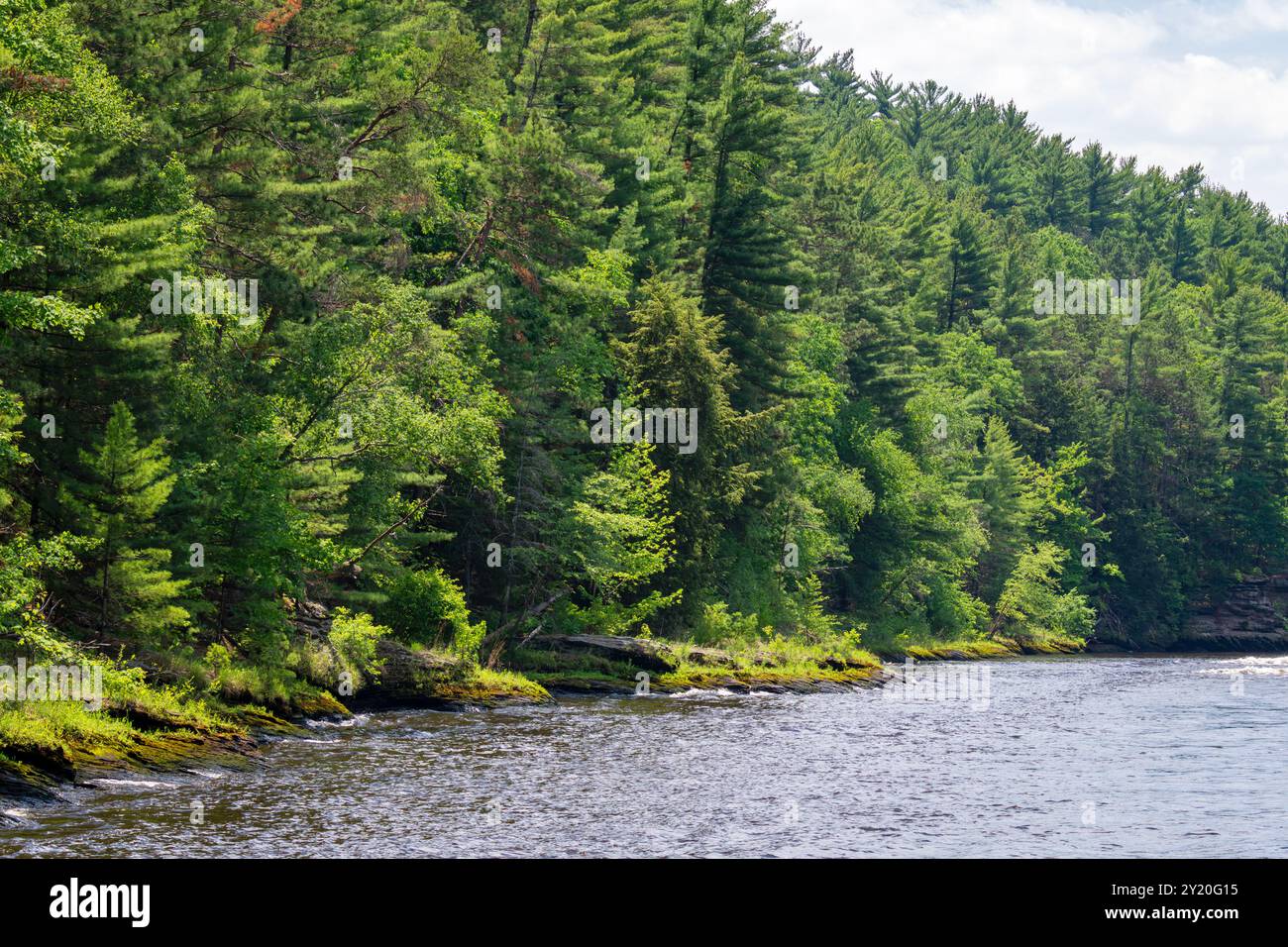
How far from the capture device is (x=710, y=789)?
76.8ft

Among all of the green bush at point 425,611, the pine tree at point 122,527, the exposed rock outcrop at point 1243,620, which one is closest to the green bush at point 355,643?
the green bush at point 425,611

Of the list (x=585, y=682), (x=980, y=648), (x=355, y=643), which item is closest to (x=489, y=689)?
(x=355, y=643)

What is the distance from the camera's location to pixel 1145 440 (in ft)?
314

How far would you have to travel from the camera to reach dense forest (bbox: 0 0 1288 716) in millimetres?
24938

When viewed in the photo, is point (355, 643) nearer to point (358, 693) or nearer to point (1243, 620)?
point (358, 693)

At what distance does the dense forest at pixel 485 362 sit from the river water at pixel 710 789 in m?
4.09

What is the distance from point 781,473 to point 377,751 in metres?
32.8

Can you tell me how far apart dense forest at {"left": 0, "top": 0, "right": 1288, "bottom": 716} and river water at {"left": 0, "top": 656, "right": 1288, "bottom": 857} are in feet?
13.4

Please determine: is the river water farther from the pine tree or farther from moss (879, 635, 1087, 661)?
moss (879, 635, 1087, 661)

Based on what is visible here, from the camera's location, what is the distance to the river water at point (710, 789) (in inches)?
727

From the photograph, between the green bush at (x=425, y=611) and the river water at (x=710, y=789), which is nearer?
the river water at (x=710, y=789)

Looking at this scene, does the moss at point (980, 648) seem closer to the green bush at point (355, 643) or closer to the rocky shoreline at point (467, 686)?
the rocky shoreline at point (467, 686)

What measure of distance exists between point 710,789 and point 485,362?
70.0 ft
